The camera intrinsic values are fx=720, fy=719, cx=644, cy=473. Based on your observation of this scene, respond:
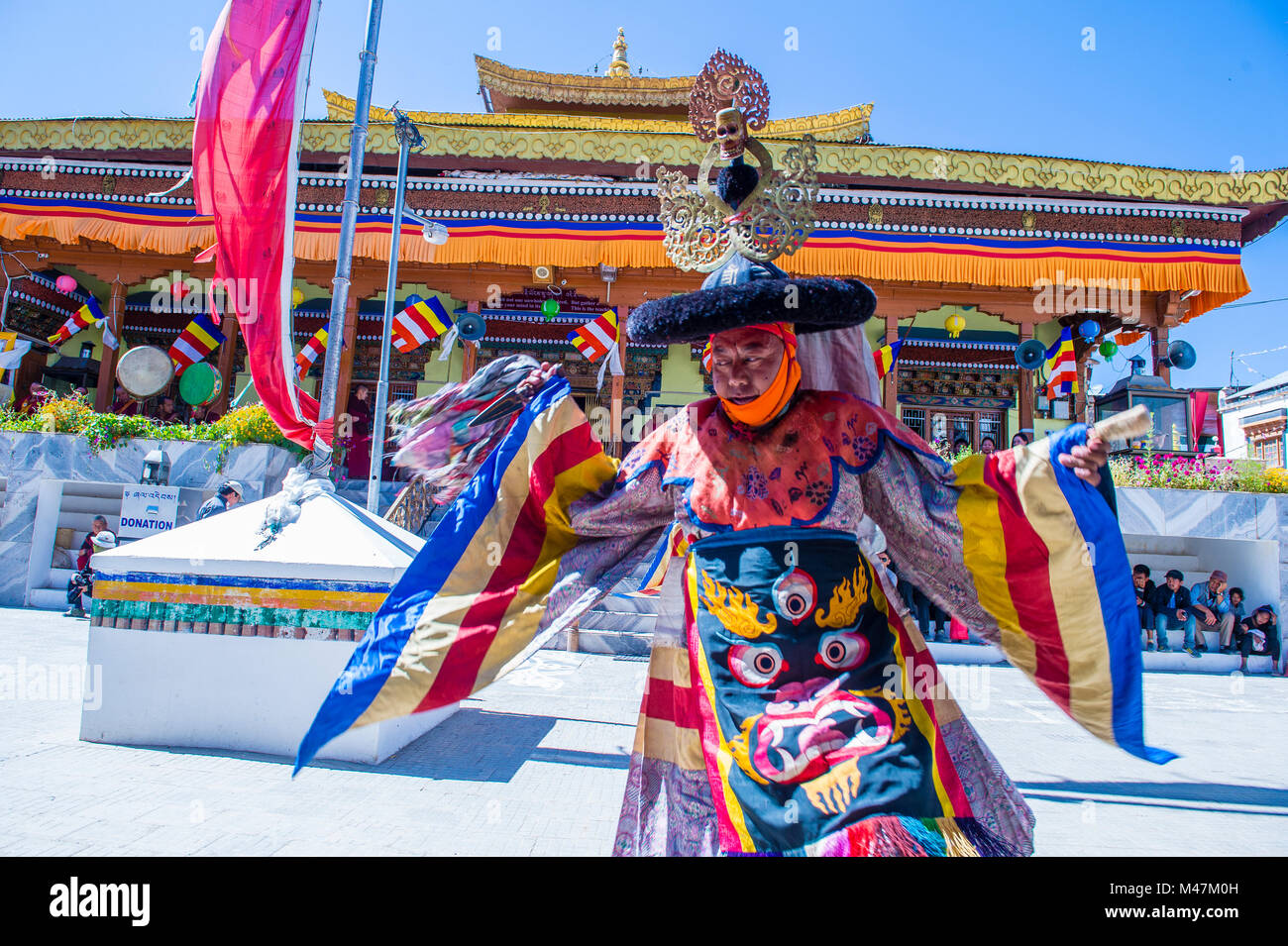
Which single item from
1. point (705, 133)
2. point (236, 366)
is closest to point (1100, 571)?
point (705, 133)

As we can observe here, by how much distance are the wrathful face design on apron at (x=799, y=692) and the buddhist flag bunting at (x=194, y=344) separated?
1386 centimetres

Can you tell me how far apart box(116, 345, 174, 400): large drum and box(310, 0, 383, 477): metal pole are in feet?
27.6

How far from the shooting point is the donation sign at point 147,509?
9.94m

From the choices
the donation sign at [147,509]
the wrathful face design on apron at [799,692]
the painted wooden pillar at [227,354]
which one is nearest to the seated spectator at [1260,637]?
the wrathful face design on apron at [799,692]

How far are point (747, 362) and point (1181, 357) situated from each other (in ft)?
44.0

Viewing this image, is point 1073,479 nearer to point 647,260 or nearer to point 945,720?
point 945,720

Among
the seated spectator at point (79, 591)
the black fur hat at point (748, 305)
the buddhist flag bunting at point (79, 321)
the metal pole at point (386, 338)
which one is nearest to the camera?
the black fur hat at point (748, 305)

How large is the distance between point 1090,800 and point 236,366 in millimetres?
15650

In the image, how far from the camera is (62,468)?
10523mm

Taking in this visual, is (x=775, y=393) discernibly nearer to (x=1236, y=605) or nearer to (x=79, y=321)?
(x=1236, y=605)

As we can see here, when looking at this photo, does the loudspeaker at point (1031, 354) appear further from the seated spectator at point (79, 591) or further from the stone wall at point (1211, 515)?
the seated spectator at point (79, 591)

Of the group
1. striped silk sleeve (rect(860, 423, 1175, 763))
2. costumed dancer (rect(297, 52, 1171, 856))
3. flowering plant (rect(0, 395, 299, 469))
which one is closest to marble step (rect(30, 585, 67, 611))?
flowering plant (rect(0, 395, 299, 469))

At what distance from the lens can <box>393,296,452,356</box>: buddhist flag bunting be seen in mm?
11781

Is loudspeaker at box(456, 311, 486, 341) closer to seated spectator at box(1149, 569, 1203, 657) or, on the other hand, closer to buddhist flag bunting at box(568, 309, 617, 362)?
buddhist flag bunting at box(568, 309, 617, 362)
